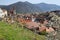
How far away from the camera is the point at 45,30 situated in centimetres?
2030

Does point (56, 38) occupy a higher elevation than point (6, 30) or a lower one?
lower

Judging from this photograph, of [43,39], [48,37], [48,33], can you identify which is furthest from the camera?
[48,33]

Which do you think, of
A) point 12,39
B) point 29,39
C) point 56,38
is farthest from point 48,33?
point 12,39

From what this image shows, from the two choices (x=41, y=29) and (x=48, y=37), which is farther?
(x=41, y=29)

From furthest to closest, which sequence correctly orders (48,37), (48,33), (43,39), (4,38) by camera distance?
(48,33)
(48,37)
(43,39)
(4,38)

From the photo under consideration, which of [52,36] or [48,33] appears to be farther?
[48,33]

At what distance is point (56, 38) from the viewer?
1775cm

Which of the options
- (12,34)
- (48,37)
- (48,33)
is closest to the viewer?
(12,34)

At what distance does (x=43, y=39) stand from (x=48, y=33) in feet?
9.26

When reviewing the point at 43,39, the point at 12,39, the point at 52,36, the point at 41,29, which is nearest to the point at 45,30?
the point at 41,29

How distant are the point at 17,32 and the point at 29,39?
85cm

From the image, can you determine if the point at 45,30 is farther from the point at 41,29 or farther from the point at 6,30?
the point at 6,30

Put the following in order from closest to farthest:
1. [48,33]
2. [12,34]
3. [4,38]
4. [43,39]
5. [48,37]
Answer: [4,38]
[12,34]
[43,39]
[48,37]
[48,33]

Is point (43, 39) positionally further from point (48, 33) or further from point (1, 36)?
point (1, 36)
